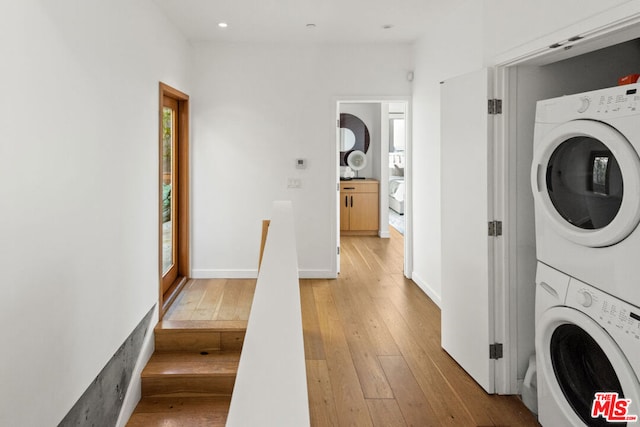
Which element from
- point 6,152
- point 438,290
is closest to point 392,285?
point 438,290

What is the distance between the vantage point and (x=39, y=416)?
5.84 ft

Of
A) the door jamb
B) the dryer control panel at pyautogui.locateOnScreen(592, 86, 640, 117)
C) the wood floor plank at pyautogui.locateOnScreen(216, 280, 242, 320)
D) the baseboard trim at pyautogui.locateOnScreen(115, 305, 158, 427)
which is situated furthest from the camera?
the wood floor plank at pyautogui.locateOnScreen(216, 280, 242, 320)

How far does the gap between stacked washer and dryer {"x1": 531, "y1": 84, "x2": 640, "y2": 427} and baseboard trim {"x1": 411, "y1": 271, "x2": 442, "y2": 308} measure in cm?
192

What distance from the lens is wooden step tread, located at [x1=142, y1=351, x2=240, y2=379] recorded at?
3.09 m

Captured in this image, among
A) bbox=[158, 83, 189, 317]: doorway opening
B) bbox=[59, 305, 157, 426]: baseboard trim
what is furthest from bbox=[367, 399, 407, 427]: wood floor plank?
bbox=[158, 83, 189, 317]: doorway opening

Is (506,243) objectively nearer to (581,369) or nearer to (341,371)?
(581,369)

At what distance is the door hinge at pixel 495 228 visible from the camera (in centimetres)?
252

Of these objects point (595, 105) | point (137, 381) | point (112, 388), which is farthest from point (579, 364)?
point (137, 381)

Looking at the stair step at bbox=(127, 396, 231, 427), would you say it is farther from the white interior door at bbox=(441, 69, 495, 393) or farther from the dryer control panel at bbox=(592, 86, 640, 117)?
the dryer control panel at bbox=(592, 86, 640, 117)

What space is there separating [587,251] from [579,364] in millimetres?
537

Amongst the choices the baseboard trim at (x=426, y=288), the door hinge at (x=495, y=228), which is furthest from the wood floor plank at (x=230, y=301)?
the door hinge at (x=495, y=228)

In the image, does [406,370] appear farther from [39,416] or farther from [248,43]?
[248,43]

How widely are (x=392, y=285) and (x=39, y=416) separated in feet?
11.7

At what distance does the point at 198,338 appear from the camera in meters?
3.36
